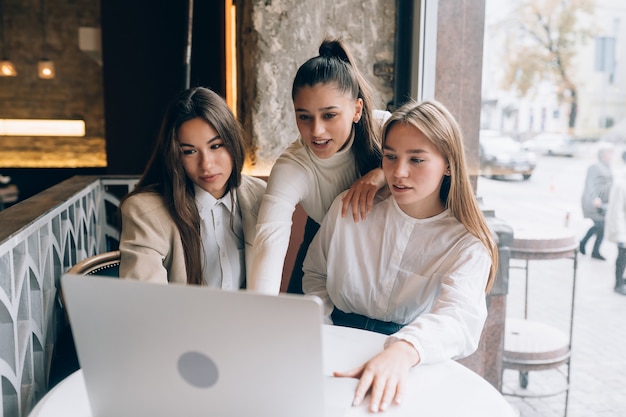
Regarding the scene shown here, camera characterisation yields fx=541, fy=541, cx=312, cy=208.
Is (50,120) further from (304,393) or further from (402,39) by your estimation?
(304,393)

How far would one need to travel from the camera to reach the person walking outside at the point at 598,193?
5.68ft

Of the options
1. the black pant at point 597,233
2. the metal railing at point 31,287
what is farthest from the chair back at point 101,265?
the black pant at point 597,233

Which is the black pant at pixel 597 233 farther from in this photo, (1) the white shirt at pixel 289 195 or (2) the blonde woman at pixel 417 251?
(1) the white shirt at pixel 289 195

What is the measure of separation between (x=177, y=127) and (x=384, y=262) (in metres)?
0.74

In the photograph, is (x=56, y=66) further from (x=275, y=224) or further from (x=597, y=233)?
(x=597, y=233)

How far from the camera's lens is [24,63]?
7.30 metres

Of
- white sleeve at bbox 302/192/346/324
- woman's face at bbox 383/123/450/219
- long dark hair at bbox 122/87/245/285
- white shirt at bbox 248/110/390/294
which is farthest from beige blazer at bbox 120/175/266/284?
woman's face at bbox 383/123/450/219

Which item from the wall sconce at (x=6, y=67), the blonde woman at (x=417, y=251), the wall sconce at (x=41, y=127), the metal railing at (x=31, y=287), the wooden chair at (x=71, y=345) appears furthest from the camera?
the wall sconce at (x=41, y=127)

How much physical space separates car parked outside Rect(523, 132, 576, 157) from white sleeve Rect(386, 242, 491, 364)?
676 mm

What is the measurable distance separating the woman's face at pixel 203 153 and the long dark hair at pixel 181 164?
2 cm

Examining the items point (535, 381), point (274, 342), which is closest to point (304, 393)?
point (274, 342)

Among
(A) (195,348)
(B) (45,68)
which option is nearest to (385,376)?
(A) (195,348)

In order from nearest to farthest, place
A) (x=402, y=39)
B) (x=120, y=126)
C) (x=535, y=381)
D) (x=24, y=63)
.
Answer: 1. (x=535, y=381)
2. (x=402, y=39)
3. (x=120, y=126)
4. (x=24, y=63)

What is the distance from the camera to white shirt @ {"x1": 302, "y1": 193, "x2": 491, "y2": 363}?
4.39 feet
